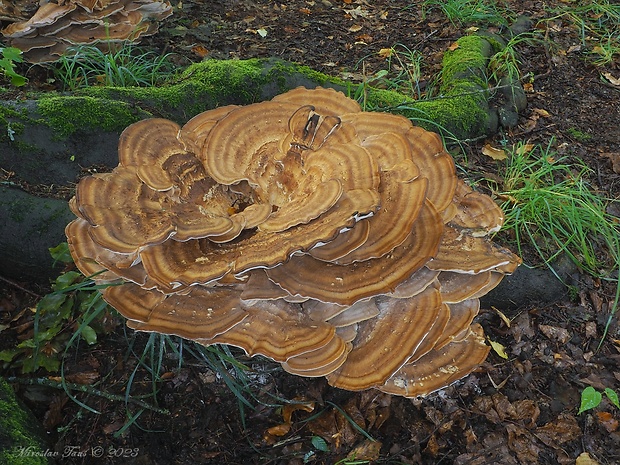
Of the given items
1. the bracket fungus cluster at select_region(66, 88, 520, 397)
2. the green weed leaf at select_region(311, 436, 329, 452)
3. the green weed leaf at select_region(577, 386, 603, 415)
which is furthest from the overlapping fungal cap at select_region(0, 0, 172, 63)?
the green weed leaf at select_region(577, 386, 603, 415)

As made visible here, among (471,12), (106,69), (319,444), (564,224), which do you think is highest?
(106,69)

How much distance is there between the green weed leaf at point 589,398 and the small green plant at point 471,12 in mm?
5981

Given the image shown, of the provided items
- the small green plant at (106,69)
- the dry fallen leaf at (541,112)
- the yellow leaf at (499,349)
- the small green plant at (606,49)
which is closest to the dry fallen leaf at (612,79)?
the small green plant at (606,49)

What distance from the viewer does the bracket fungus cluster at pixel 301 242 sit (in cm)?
243

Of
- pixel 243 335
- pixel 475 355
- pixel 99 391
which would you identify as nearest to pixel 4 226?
pixel 99 391

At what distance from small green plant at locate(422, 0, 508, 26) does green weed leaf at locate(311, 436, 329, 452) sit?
21.9 feet

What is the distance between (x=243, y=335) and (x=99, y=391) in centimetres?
141

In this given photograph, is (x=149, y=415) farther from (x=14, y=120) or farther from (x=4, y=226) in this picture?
(x=14, y=120)

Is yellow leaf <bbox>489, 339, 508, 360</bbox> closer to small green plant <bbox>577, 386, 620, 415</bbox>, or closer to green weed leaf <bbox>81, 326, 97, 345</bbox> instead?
small green plant <bbox>577, 386, 620, 415</bbox>

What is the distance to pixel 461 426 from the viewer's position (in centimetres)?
350

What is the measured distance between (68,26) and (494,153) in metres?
5.29

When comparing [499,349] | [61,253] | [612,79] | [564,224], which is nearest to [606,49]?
[612,79]

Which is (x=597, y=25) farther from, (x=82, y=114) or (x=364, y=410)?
(x=82, y=114)

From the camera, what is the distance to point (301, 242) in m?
2.27
